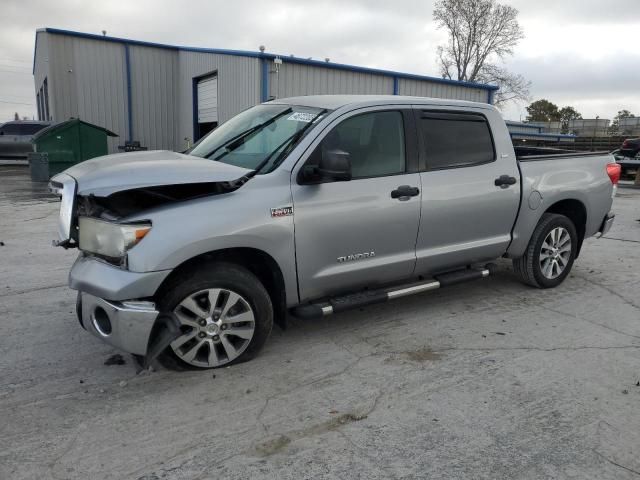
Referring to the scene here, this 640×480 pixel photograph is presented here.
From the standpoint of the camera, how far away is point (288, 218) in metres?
3.61

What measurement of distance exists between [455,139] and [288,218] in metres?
1.87

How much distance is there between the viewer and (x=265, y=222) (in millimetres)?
3518

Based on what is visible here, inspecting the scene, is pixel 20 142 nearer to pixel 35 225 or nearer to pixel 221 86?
pixel 221 86

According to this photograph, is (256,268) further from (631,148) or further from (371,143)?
(631,148)

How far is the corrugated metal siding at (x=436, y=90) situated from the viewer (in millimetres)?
21094

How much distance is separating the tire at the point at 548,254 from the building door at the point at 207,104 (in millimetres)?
16639

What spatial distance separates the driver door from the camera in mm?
3740

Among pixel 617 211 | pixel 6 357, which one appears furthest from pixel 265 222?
pixel 617 211

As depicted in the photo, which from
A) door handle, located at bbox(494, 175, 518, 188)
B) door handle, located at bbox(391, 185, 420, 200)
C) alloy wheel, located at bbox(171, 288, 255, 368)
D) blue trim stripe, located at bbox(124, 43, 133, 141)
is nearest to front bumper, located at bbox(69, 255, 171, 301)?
alloy wheel, located at bbox(171, 288, 255, 368)

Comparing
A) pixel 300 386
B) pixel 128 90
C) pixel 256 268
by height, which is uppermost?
pixel 128 90

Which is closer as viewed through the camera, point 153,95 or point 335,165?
point 335,165

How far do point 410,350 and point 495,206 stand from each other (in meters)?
1.66

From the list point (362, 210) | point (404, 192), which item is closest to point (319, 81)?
point (404, 192)

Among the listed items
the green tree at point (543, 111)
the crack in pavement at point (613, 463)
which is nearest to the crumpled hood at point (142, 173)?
the crack in pavement at point (613, 463)
